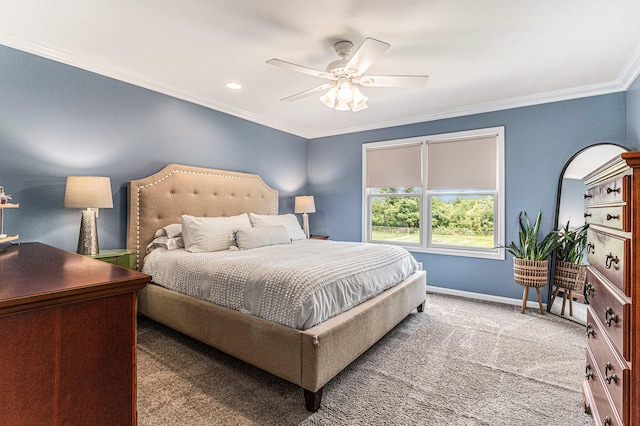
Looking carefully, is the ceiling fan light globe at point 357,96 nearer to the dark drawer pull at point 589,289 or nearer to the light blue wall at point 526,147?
the dark drawer pull at point 589,289

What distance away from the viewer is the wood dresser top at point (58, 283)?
2.29 ft

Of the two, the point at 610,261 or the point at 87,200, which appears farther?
the point at 87,200

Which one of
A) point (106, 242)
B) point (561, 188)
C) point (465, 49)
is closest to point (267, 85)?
point (465, 49)

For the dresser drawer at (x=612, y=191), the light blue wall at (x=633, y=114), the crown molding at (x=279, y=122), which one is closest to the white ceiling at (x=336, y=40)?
the crown molding at (x=279, y=122)

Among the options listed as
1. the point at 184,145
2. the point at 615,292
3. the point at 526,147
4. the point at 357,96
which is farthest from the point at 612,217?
the point at 184,145

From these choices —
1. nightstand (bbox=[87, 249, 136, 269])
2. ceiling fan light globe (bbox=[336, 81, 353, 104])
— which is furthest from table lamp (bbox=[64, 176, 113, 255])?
ceiling fan light globe (bbox=[336, 81, 353, 104])

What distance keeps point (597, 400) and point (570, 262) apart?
2.30 meters

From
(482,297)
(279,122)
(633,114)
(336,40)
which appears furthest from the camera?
(279,122)

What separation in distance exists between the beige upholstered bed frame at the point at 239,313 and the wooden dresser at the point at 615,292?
125 cm

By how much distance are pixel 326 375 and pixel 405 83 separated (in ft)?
7.28

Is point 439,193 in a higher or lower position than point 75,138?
lower

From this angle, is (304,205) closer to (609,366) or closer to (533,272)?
(533,272)

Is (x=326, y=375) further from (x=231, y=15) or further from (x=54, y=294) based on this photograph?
(x=231, y=15)

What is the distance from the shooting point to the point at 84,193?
250cm
